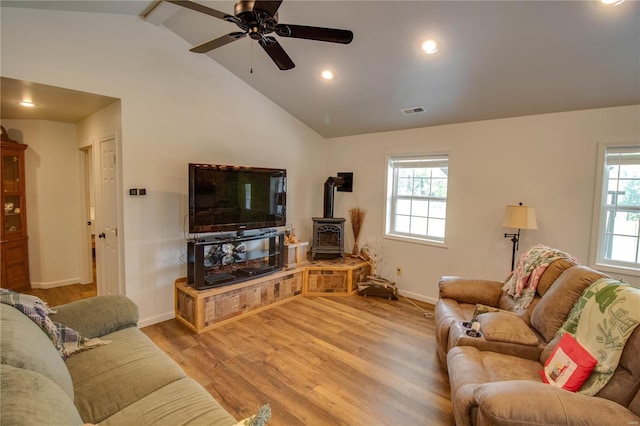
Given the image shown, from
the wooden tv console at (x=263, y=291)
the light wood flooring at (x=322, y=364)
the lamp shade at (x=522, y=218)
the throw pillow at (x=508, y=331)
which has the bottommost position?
the light wood flooring at (x=322, y=364)

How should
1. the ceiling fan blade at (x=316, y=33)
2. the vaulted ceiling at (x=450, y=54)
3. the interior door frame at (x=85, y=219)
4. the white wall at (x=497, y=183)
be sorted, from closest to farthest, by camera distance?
the ceiling fan blade at (x=316, y=33) < the vaulted ceiling at (x=450, y=54) < the white wall at (x=497, y=183) < the interior door frame at (x=85, y=219)

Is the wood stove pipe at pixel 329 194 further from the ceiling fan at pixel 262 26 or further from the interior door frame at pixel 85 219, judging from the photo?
the interior door frame at pixel 85 219

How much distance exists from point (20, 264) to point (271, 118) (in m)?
3.96

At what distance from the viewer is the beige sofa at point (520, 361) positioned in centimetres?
129

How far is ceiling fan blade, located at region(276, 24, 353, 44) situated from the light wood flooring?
2583mm

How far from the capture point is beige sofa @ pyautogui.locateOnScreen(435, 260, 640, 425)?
4.22 feet

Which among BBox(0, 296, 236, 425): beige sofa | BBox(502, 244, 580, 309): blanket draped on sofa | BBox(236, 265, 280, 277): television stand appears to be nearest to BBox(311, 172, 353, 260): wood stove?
BBox(236, 265, 280, 277): television stand

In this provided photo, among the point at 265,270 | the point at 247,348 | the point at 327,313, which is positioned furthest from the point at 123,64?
the point at 327,313

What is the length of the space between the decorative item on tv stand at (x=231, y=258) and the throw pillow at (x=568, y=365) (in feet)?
9.72

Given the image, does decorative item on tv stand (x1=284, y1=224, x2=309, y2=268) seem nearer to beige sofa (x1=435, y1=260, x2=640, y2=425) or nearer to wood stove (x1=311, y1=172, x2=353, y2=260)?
wood stove (x1=311, y1=172, x2=353, y2=260)

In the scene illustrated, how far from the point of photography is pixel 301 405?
7.13 feet

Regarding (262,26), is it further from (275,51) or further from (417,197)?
(417,197)

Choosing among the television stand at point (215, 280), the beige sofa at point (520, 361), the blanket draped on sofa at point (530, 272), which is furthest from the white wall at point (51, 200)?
the blanket draped on sofa at point (530, 272)

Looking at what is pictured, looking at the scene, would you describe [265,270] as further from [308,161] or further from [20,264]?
[20,264]
